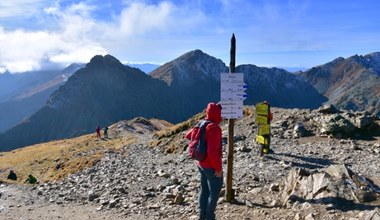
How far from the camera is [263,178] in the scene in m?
18.2

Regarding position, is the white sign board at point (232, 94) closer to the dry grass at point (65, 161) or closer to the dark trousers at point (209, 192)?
the dark trousers at point (209, 192)

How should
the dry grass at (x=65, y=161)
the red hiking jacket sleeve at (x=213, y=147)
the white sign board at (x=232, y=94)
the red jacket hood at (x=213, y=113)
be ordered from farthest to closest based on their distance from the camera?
1. the dry grass at (x=65, y=161)
2. the white sign board at (x=232, y=94)
3. the red jacket hood at (x=213, y=113)
4. the red hiking jacket sleeve at (x=213, y=147)

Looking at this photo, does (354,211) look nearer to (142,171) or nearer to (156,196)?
(156,196)

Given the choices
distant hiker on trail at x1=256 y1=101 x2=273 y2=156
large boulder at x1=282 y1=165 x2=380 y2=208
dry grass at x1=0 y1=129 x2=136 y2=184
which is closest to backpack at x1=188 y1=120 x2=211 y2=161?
large boulder at x1=282 y1=165 x2=380 y2=208

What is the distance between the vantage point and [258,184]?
17.3 meters

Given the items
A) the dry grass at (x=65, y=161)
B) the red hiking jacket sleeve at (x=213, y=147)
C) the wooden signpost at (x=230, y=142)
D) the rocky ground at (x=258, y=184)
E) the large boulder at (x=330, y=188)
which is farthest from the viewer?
the dry grass at (x=65, y=161)

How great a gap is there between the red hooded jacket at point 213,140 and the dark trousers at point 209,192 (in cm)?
20

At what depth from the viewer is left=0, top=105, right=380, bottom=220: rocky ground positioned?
13250mm

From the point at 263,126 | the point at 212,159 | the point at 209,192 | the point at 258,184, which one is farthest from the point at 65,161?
the point at 212,159

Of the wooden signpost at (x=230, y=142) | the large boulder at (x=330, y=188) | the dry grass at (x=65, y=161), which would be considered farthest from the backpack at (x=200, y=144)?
the dry grass at (x=65, y=161)

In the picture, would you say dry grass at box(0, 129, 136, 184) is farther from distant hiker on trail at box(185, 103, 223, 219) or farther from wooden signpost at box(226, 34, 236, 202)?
distant hiker on trail at box(185, 103, 223, 219)

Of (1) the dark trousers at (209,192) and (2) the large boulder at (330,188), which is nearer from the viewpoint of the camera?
(1) the dark trousers at (209,192)

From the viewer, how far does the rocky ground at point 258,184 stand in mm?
13250

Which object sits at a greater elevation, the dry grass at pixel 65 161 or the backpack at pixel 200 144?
the backpack at pixel 200 144
